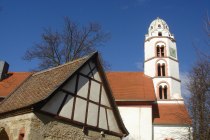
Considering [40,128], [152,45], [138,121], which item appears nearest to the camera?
[40,128]

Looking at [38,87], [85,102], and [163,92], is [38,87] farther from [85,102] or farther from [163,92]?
[163,92]

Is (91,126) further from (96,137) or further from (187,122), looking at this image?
(187,122)

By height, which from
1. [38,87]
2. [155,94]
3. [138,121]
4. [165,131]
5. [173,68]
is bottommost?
[165,131]

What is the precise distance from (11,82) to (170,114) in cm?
1483

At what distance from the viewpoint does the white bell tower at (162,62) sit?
27688mm

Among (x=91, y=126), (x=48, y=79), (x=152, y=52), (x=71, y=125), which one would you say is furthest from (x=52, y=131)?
(x=152, y=52)

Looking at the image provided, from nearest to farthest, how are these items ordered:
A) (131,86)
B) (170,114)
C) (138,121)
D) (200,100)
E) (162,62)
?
(200,100)
(138,121)
(170,114)
(131,86)
(162,62)

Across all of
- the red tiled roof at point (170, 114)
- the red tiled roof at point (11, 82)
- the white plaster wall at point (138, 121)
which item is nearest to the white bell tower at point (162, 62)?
the red tiled roof at point (170, 114)

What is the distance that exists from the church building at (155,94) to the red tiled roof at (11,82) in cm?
864

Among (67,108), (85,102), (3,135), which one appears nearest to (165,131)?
(85,102)

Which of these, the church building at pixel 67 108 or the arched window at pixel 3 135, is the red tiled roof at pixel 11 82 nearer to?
the church building at pixel 67 108

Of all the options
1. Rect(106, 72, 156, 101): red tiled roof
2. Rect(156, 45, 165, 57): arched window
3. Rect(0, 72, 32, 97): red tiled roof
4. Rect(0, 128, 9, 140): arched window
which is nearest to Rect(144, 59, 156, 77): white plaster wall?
Rect(106, 72, 156, 101): red tiled roof

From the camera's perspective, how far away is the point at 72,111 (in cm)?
1182

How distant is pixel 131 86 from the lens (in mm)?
25734
